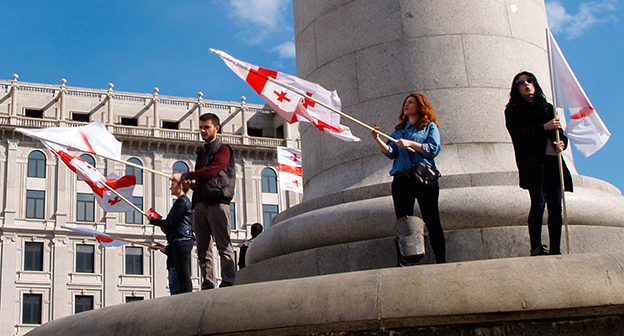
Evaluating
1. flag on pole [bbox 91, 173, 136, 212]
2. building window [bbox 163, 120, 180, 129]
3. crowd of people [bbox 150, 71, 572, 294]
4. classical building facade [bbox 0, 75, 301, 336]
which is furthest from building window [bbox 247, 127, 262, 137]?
crowd of people [bbox 150, 71, 572, 294]

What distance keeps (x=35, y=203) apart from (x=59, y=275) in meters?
4.86

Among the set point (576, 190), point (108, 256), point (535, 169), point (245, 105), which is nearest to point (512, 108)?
point (535, 169)

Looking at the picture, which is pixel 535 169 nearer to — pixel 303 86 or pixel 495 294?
pixel 495 294

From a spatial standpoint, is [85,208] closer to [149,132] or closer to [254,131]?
[149,132]

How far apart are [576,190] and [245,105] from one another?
46887mm

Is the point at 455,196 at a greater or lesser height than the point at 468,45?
lesser

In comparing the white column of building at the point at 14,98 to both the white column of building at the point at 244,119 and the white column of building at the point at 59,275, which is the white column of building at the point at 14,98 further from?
the white column of building at the point at 244,119

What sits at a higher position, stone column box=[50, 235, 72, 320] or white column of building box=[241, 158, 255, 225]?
white column of building box=[241, 158, 255, 225]

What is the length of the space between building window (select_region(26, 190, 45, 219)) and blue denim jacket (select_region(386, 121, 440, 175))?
41779 mm

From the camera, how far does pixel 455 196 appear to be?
20.5ft

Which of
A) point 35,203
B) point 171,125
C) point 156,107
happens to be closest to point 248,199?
point 171,125

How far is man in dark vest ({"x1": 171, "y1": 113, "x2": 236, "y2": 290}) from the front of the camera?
6.51m

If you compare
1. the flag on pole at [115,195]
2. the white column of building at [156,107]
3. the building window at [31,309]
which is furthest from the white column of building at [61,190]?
the flag on pole at [115,195]

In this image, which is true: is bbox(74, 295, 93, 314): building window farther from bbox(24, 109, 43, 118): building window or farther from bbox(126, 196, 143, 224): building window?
bbox(24, 109, 43, 118): building window
